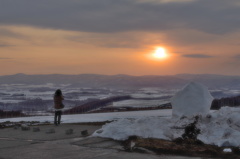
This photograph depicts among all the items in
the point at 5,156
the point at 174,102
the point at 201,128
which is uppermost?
the point at 174,102

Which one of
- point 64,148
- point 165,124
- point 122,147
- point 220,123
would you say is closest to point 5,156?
point 64,148

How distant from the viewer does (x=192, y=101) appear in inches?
505

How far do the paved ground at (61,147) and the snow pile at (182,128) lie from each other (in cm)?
69

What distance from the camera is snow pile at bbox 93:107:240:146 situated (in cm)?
1016

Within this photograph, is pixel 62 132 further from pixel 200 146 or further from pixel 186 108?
pixel 200 146

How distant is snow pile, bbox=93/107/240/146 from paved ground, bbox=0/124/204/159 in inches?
27.2

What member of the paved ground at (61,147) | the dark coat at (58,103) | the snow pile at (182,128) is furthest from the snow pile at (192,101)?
the dark coat at (58,103)

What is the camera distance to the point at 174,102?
13148mm

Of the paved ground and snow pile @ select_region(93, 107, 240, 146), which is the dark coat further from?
snow pile @ select_region(93, 107, 240, 146)

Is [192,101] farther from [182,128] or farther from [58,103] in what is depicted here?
[58,103]

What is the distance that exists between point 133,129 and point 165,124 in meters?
1.14

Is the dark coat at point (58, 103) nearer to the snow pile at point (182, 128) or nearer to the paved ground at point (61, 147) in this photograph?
the paved ground at point (61, 147)

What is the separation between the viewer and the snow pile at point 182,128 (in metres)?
10.2

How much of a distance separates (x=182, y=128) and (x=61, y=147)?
12.9 ft
